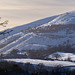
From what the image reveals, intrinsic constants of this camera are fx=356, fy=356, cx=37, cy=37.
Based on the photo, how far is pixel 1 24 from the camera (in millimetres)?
25406

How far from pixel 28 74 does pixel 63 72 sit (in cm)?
646

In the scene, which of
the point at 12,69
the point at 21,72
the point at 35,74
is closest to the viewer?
the point at 12,69

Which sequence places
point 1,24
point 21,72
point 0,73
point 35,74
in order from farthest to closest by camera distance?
point 35,74 → point 21,72 → point 0,73 → point 1,24

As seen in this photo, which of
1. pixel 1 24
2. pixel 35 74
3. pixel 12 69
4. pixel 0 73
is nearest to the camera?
pixel 1 24

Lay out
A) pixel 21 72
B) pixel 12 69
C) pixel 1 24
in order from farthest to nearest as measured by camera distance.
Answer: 1. pixel 21 72
2. pixel 12 69
3. pixel 1 24

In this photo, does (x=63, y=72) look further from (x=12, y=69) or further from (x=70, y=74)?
(x=12, y=69)

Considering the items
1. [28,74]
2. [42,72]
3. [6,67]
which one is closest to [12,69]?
[6,67]

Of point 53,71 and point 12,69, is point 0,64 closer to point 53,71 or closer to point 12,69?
point 12,69

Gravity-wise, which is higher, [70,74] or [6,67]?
[6,67]

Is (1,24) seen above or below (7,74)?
above

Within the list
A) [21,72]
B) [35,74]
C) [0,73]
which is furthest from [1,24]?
[35,74]

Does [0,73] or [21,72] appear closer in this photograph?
[0,73]

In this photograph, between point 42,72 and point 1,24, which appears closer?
point 1,24

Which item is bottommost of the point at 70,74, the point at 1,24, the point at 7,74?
the point at 70,74
